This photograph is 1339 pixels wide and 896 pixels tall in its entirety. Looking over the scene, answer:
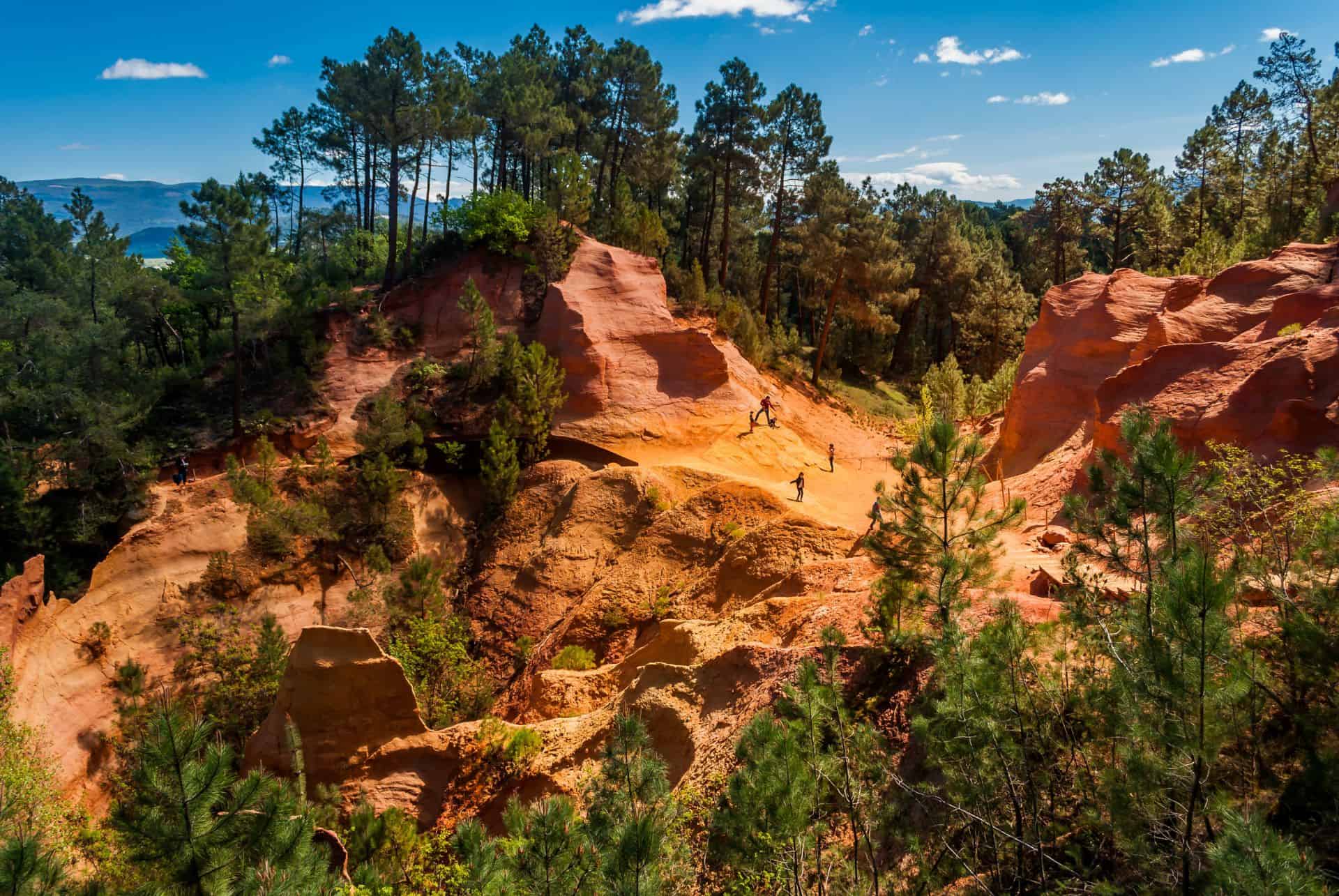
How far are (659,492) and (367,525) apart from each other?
9.26 m

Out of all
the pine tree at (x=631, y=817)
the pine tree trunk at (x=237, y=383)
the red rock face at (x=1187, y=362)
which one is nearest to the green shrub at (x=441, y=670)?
the pine tree at (x=631, y=817)

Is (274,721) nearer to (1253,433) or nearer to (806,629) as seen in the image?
(806,629)

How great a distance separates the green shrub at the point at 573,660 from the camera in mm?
15727

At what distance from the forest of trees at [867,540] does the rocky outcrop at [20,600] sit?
4.42ft

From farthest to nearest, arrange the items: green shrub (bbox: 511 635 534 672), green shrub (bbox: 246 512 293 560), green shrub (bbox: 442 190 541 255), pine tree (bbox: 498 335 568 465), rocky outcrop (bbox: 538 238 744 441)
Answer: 1. green shrub (bbox: 442 190 541 255)
2. rocky outcrop (bbox: 538 238 744 441)
3. pine tree (bbox: 498 335 568 465)
4. green shrub (bbox: 246 512 293 560)
5. green shrub (bbox: 511 635 534 672)

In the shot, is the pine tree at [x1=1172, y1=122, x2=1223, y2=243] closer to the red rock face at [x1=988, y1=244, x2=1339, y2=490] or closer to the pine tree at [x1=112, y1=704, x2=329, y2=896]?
the red rock face at [x1=988, y1=244, x2=1339, y2=490]

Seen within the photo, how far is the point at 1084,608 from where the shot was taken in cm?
717

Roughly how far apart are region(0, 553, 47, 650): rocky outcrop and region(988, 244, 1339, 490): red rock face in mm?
21261

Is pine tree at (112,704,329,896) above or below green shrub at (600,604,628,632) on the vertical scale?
above

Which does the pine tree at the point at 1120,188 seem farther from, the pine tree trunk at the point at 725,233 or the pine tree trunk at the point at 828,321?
the pine tree trunk at the point at 725,233

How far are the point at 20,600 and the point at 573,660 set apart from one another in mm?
12126


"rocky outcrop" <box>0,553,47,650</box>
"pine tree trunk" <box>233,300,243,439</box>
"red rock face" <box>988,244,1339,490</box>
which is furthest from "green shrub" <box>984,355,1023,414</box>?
"rocky outcrop" <box>0,553,47,650</box>

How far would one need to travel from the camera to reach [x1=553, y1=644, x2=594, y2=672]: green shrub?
1573 cm

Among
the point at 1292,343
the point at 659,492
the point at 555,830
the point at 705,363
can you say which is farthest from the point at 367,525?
the point at 1292,343
